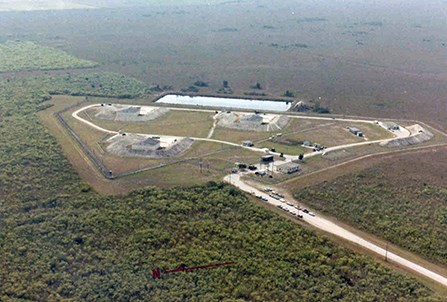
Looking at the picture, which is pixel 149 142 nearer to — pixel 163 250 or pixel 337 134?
pixel 163 250

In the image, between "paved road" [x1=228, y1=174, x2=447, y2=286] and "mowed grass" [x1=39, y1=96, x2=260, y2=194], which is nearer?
"paved road" [x1=228, y1=174, x2=447, y2=286]

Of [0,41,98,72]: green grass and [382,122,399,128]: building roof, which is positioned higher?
[0,41,98,72]: green grass

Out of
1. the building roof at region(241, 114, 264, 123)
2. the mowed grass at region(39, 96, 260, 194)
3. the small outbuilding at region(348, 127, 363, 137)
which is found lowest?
the mowed grass at region(39, 96, 260, 194)

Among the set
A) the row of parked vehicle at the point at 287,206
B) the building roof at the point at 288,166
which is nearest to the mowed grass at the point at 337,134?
the building roof at the point at 288,166

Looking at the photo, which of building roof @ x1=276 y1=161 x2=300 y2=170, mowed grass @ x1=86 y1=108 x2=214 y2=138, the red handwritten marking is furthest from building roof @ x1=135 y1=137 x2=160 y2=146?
the red handwritten marking

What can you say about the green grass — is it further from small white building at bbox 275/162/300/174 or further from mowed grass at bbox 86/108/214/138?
small white building at bbox 275/162/300/174
